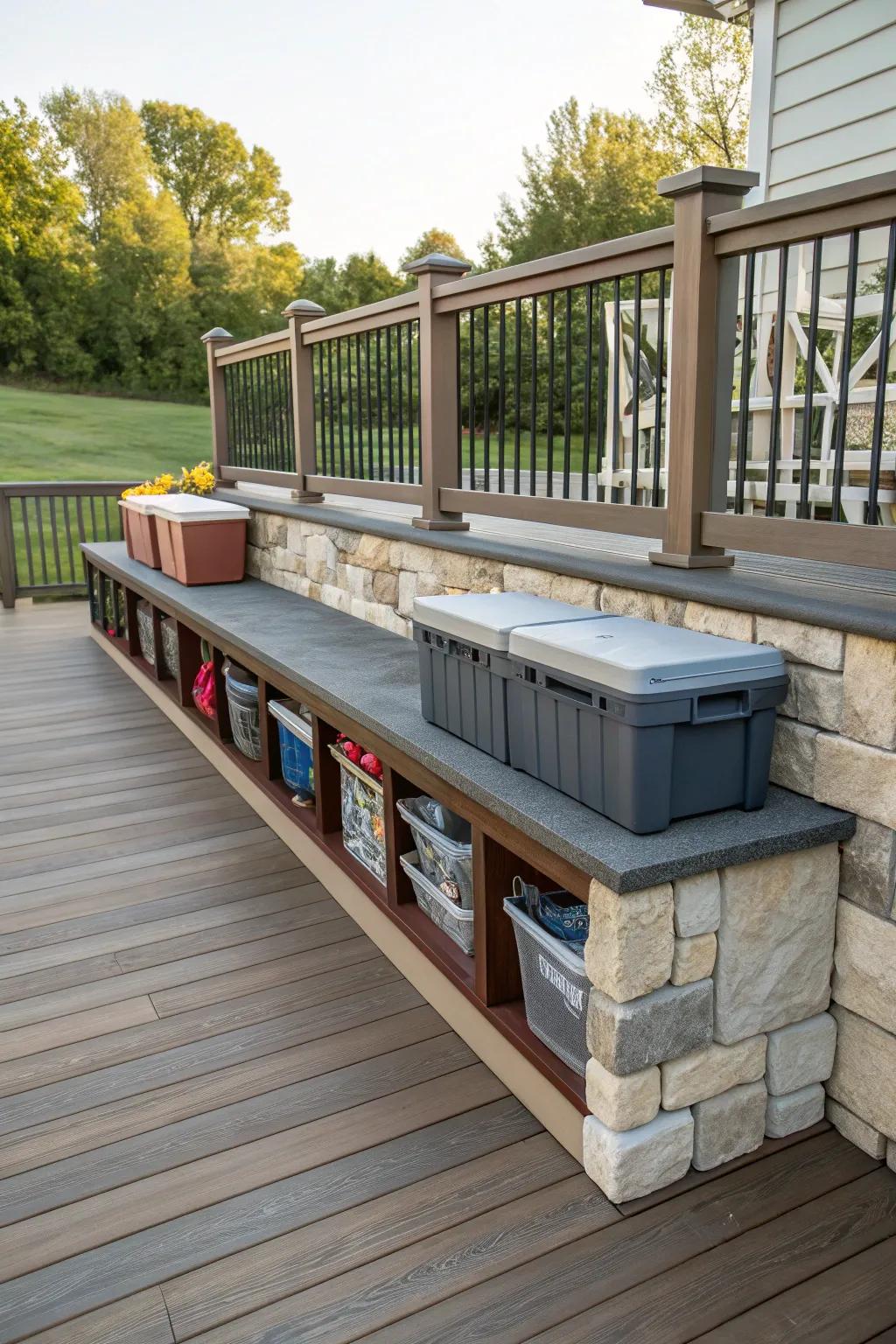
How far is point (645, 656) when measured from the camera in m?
1.82

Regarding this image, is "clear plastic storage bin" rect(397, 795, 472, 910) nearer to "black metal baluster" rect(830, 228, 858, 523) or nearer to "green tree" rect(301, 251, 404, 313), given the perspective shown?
"black metal baluster" rect(830, 228, 858, 523)

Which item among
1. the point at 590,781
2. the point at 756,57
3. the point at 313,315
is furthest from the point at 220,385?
the point at 590,781

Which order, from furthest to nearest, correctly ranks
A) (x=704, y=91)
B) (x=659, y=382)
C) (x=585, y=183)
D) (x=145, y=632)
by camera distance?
(x=585, y=183) < (x=704, y=91) < (x=145, y=632) < (x=659, y=382)

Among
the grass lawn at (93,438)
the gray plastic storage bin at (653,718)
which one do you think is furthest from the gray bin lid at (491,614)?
the grass lawn at (93,438)

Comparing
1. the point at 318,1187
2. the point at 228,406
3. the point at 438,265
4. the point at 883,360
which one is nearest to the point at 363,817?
the point at 318,1187

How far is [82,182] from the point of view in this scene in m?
25.9

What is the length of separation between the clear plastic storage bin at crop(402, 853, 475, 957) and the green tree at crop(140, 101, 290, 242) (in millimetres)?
29114

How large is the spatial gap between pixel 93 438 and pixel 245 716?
16944mm

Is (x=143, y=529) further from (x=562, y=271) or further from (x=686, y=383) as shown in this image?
(x=686, y=383)

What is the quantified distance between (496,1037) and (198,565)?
3457mm

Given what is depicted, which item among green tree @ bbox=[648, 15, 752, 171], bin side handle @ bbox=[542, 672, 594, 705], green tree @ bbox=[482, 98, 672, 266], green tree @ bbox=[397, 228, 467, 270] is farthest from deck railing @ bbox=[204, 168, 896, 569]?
green tree @ bbox=[397, 228, 467, 270]

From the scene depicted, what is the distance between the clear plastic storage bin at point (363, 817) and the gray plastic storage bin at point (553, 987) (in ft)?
2.27

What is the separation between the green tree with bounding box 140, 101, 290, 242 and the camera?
28.2 meters

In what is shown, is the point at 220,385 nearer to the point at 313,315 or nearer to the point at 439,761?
the point at 313,315
